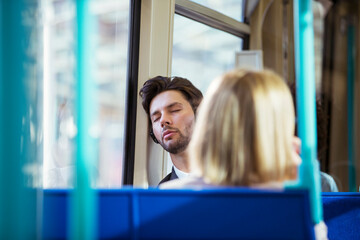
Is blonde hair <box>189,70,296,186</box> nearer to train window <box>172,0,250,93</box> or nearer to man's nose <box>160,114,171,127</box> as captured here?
man's nose <box>160,114,171,127</box>

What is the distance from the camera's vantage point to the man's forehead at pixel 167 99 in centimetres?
238

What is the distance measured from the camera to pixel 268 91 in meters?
0.97

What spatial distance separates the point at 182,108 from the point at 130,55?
48 centimetres

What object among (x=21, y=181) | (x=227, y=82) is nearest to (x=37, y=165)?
(x=21, y=181)

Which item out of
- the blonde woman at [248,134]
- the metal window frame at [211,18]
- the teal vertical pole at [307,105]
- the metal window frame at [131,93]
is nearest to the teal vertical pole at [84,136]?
the blonde woman at [248,134]

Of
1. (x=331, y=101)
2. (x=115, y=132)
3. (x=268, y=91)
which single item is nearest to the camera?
(x=268, y=91)

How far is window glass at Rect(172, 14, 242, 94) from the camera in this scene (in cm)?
288

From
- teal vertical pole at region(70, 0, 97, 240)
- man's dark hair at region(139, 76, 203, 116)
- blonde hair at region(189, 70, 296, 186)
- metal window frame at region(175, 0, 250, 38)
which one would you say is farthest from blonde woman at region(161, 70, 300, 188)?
metal window frame at region(175, 0, 250, 38)

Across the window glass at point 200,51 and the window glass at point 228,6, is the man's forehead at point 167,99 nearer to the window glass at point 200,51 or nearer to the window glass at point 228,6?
the window glass at point 200,51

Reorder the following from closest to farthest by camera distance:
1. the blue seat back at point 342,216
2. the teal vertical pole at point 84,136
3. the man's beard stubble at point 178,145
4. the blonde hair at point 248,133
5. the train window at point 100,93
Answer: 1. the teal vertical pole at point 84,136
2. the blonde hair at point 248,133
3. the blue seat back at point 342,216
4. the train window at point 100,93
5. the man's beard stubble at point 178,145

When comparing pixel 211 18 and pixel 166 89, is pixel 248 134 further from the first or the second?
pixel 211 18

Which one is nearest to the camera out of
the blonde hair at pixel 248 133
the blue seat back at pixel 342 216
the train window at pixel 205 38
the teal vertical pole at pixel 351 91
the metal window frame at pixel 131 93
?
the blonde hair at pixel 248 133

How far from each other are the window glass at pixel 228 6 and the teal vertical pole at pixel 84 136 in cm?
211

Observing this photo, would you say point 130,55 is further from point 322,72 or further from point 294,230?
point 322,72
